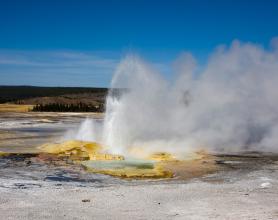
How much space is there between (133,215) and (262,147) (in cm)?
1251

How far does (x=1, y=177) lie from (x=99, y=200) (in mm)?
3606

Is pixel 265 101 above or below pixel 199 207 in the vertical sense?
above

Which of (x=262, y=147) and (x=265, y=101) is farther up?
(x=265, y=101)

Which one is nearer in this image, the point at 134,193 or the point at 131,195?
the point at 131,195

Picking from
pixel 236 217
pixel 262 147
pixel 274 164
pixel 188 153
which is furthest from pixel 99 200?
pixel 262 147

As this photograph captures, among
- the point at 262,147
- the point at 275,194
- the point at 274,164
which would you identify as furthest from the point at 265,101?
the point at 275,194

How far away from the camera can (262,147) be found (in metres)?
20.1

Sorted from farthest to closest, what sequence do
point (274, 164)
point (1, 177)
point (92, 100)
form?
1. point (92, 100)
2. point (274, 164)
3. point (1, 177)

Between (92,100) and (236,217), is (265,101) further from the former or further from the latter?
(92,100)

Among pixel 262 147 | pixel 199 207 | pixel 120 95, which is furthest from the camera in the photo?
pixel 120 95

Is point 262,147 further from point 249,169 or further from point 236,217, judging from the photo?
point 236,217

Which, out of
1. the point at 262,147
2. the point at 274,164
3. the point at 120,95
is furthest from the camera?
the point at 120,95

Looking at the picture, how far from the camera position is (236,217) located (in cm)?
847

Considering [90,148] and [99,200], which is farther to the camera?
[90,148]
